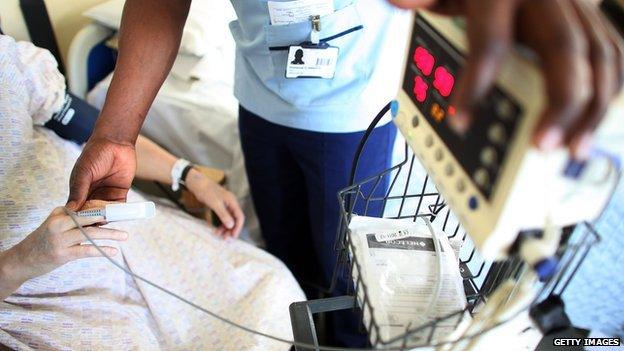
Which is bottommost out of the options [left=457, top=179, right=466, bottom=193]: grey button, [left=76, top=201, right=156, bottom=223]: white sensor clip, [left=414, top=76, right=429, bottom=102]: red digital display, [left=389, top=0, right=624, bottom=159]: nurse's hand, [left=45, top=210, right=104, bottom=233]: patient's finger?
[left=45, top=210, right=104, bottom=233]: patient's finger

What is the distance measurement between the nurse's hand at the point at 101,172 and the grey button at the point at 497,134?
25.0 inches

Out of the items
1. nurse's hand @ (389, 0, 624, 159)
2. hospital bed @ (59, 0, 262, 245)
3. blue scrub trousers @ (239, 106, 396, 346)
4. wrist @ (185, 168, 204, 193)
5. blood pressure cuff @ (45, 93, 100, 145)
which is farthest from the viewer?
hospital bed @ (59, 0, 262, 245)

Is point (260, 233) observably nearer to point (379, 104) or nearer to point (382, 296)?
point (379, 104)

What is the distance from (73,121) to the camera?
3.87 ft

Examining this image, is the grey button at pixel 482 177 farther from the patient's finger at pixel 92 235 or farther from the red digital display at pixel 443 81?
the patient's finger at pixel 92 235

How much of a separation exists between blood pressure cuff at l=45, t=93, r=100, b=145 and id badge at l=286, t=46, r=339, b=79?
60 cm

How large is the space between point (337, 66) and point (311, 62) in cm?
6

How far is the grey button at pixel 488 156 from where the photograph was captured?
0.35 metres

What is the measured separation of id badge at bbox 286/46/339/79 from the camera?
87 cm

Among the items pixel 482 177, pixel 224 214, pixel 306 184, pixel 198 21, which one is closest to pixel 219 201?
pixel 224 214

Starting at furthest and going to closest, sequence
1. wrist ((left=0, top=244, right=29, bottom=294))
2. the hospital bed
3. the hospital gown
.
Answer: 1. the hospital bed
2. the hospital gown
3. wrist ((left=0, top=244, right=29, bottom=294))

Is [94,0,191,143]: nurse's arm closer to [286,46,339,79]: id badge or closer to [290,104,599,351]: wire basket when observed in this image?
[286,46,339,79]: id badge

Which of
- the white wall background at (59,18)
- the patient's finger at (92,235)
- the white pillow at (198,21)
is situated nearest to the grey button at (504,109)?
the patient's finger at (92,235)

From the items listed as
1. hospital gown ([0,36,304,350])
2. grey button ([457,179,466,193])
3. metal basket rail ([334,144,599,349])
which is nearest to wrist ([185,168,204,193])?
hospital gown ([0,36,304,350])
